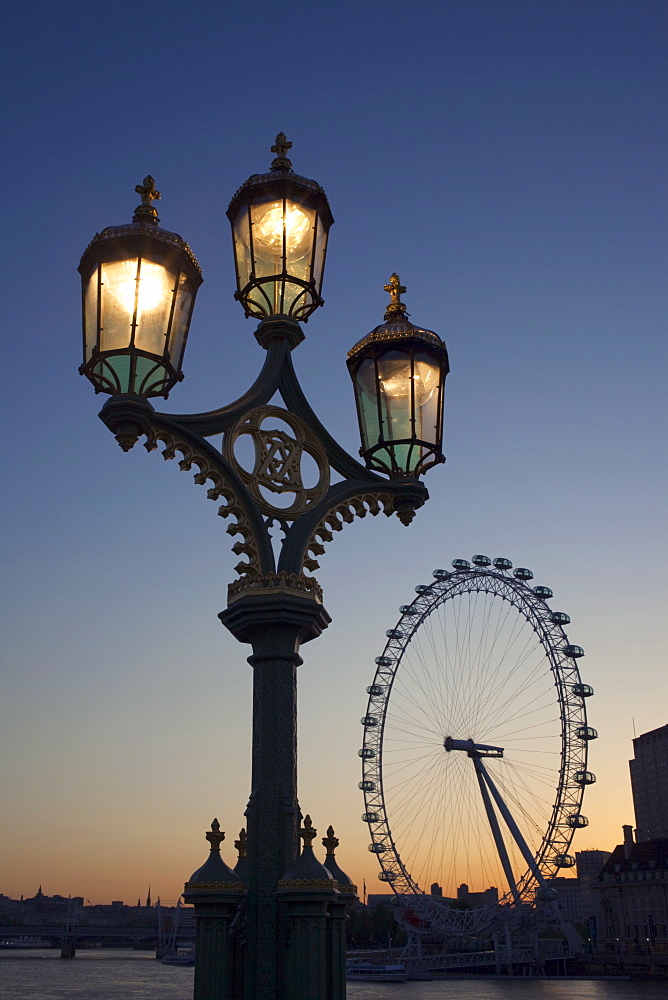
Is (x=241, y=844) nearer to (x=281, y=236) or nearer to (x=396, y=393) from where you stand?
(x=396, y=393)

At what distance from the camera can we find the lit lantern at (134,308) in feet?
13.4

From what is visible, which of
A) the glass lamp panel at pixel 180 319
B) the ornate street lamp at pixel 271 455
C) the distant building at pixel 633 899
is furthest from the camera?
A: the distant building at pixel 633 899

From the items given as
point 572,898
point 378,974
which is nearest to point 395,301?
point 378,974

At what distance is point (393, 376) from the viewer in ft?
15.4

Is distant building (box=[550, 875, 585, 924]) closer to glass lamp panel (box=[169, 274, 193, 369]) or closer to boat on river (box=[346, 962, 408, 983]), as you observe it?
boat on river (box=[346, 962, 408, 983])

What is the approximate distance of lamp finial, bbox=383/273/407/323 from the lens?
501cm

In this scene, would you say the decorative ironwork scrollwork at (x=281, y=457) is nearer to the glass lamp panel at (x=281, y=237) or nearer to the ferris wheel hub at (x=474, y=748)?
the glass lamp panel at (x=281, y=237)

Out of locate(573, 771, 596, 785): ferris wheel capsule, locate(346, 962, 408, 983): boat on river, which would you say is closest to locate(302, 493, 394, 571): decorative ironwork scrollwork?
locate(573, 771, 596, 785): ferris wheel capsule

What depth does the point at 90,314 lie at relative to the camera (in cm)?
418

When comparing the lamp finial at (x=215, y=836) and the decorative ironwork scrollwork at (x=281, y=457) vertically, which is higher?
the decorative ironwork scrollwork at (x=281, y=457)

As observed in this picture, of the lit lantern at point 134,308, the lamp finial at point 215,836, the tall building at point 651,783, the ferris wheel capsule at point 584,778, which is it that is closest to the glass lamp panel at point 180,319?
the lit lantern at point 134,308

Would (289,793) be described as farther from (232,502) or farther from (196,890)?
(232,502)

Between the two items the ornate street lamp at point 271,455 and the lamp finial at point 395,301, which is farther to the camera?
the lamp finial at point 395,301

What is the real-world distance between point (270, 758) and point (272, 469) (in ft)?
4.36
